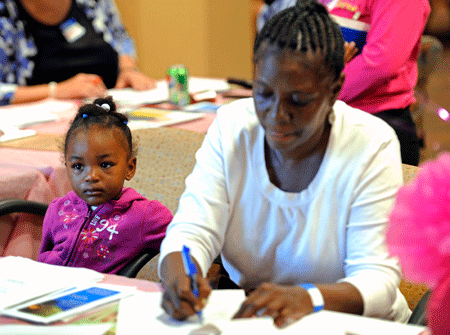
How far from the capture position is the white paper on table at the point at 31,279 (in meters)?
0.96

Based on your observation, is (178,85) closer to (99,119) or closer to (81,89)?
(81,89)

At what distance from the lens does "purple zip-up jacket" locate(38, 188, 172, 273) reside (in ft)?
4.70

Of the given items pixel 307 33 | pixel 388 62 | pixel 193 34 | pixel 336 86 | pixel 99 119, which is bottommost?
pixel 193 34

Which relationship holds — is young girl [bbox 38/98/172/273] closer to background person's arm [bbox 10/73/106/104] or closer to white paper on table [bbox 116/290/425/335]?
white paper on table [bbox 116/290/425/335]

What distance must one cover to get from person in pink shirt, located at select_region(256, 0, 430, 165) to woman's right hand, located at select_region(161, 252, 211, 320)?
121 cm

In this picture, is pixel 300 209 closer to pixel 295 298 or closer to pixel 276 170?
pixel 276 170

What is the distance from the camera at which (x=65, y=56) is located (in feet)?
10.2

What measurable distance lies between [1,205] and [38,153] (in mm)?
336

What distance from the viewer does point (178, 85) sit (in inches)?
102

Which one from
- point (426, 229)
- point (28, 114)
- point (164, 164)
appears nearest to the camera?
point (426, 229)

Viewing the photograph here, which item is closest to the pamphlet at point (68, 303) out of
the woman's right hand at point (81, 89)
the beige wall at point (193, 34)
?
the woman's right hand at point (81, 89)

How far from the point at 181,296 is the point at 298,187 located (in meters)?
0.38

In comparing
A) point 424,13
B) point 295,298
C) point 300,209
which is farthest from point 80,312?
point 424,13

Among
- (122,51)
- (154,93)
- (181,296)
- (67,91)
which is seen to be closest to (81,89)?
(67,91)
